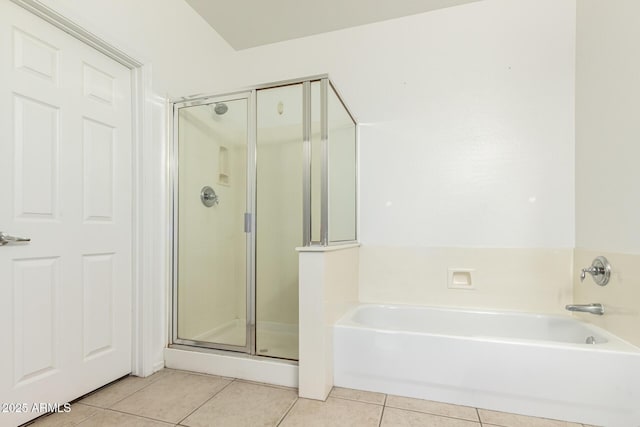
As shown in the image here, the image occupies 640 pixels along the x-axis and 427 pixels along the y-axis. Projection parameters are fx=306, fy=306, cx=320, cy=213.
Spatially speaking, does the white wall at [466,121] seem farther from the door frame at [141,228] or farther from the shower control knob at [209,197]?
the door frame at [141,228]

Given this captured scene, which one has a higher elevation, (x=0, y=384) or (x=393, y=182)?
(x=393, y=182)

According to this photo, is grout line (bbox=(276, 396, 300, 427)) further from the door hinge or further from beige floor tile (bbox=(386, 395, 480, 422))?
the door hinge

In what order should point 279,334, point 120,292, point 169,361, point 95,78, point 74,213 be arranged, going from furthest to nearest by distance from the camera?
point 279,334 → point 169,361 → point 120,292 → point 95,78 → point 74,213

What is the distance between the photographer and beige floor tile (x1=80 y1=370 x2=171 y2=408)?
156 cm

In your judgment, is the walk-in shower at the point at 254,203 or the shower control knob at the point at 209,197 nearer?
the walk-in shower at the point at 254,203

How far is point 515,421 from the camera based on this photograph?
1.41 meters

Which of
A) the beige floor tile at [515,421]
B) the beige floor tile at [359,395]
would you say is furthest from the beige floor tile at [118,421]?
the beige floor tile at [515,421]

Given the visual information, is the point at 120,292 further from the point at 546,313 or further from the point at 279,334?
the point at 546,313

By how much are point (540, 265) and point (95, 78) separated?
9.71ft

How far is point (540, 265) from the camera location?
6.75ft

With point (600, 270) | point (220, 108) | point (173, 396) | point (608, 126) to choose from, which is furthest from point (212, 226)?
point (608, 126)

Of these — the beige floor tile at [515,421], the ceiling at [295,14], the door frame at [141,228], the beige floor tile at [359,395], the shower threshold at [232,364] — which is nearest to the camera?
the beige floor tile at [515,421]

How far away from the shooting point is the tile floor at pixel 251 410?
1397 mm

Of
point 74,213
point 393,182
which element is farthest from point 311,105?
point 74,213
